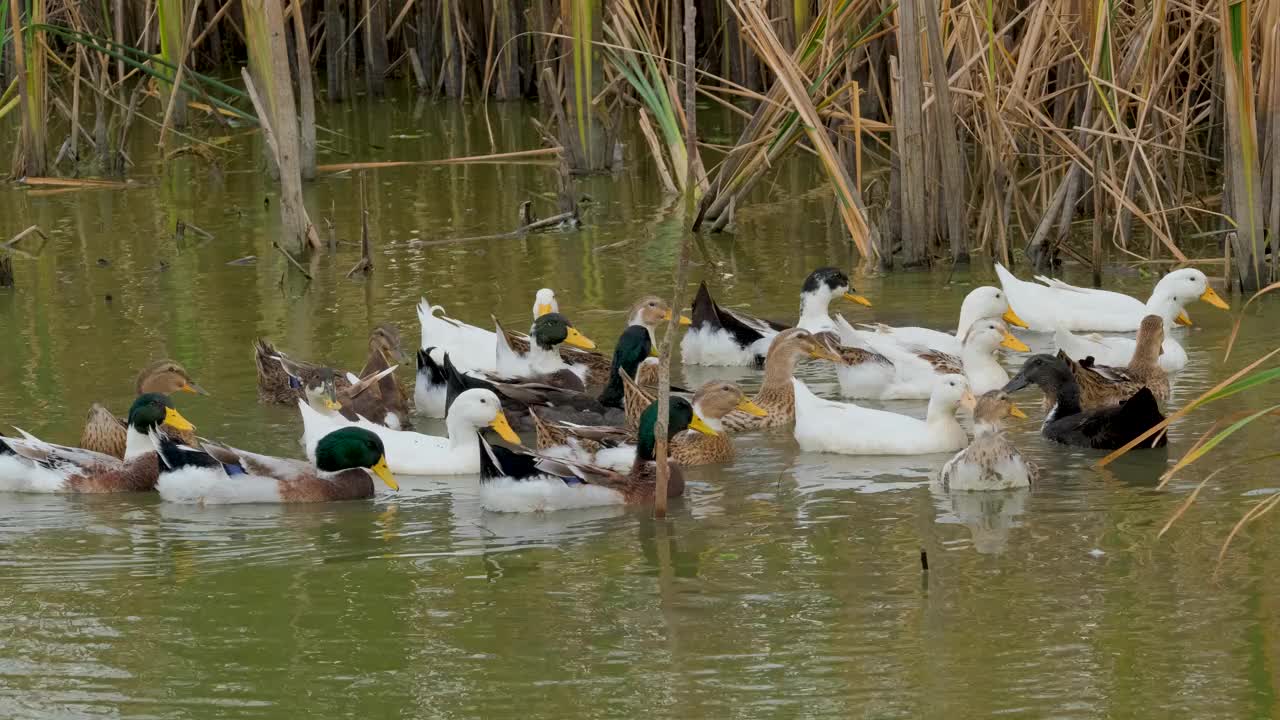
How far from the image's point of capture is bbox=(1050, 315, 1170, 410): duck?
29.5 ft

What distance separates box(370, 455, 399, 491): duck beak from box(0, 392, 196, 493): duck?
880 millimetres

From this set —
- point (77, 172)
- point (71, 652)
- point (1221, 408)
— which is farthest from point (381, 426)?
point (77, 172)

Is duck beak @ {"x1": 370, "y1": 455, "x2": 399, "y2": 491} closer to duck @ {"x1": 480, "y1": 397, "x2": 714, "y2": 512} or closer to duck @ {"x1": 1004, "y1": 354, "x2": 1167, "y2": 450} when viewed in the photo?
duck @ {"x1": 480, "y1": 397, "x2": 714, "y2": 512}

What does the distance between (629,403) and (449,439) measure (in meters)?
0.94

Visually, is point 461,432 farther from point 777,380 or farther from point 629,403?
point 777,380

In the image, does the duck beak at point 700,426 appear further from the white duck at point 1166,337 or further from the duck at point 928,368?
the white duck at point 1166,337

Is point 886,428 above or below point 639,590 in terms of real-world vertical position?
above

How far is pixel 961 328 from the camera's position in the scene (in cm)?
991

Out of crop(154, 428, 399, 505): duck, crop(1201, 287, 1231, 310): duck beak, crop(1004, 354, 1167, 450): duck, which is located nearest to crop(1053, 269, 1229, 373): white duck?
crop(1201, 287, 1231, 310): duck beak

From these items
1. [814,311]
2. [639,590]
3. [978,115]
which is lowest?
[639,590]

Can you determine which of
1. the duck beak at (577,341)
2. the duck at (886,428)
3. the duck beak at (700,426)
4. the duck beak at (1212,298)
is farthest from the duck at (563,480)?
the duck beak at (1212,298)

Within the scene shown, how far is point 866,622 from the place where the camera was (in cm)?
580

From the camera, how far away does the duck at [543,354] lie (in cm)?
938

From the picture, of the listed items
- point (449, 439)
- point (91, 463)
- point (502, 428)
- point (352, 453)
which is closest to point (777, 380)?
point (502, 428)
